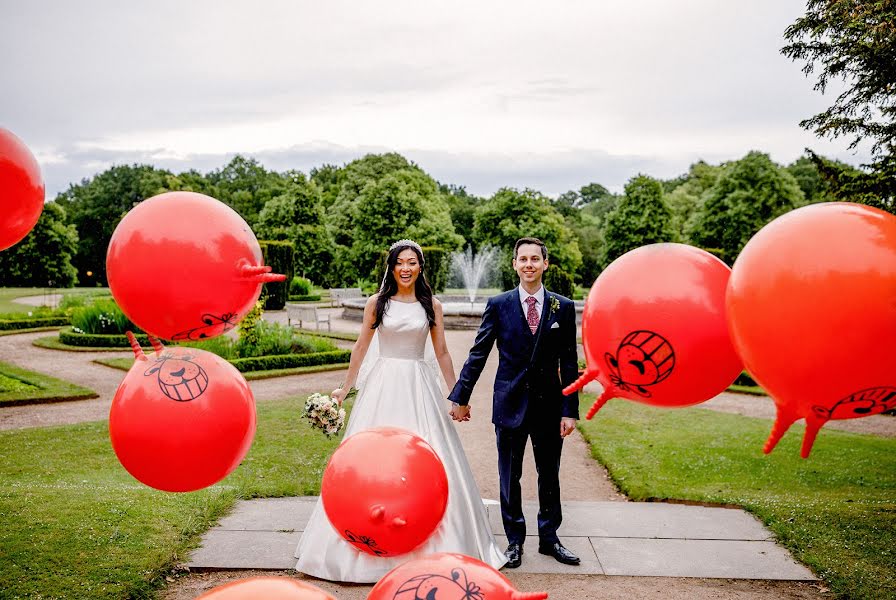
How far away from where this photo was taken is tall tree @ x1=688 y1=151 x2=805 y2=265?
3481cm

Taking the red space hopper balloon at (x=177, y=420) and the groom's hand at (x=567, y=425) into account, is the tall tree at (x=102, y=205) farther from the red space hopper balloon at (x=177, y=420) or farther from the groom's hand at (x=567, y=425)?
the red space hopper balloon at (x=177, y=420)

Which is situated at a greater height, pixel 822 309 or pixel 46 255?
pixel 822 309

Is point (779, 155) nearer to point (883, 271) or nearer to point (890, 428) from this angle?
point (890, 428)

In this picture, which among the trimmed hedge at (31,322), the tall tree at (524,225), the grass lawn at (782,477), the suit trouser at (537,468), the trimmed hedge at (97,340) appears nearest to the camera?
the suit trouser at (537,468)

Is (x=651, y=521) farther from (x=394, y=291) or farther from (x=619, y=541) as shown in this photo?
(x=394, y=291)

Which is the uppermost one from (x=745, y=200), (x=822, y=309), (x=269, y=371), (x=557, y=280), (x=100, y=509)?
(x=745, y=200)

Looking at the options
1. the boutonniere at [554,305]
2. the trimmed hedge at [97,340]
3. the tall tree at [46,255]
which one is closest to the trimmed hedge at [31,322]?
the trimmed hedge at [97,340]

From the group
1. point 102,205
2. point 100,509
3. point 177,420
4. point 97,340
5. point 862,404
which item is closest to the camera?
→ point 862,404

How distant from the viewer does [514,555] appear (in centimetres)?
523

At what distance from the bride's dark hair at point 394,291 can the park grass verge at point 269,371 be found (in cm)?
Answer: 919

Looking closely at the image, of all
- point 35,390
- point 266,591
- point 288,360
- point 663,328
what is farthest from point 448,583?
point 288,360

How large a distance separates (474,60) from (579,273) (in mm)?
35707

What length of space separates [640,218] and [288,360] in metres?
27.1

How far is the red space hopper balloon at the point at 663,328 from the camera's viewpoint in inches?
93.7
